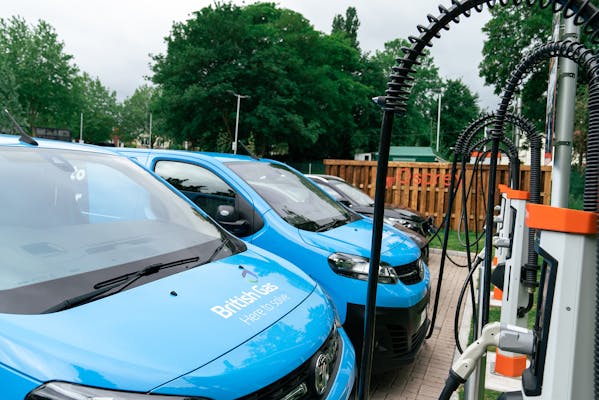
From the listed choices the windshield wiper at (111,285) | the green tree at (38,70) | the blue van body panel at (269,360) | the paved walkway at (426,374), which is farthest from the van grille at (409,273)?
the green tree at (38,70)

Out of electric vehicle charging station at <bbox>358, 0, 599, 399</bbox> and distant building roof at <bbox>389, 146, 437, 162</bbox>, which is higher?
distant building roof at <bbox>389, 146, 437, 162</bbox>

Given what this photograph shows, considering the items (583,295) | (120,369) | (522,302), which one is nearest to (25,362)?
(120,369)

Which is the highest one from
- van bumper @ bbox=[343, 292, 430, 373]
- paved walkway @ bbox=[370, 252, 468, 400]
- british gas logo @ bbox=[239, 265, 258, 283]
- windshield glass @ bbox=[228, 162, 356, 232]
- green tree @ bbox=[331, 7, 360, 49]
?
green tree @ bbox=[331, 7, 360, 49]

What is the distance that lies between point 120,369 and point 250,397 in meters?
0.46

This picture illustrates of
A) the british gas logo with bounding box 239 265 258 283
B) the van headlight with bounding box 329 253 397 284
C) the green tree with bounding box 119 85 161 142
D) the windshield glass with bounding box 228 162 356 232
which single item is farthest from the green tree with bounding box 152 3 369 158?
the green tree with bounding box 119 85 161 142

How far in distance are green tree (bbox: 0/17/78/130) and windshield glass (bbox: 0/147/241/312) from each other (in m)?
53.0

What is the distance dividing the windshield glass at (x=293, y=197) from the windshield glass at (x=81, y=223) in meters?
1.12

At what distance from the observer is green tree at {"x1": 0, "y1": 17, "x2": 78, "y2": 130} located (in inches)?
1970

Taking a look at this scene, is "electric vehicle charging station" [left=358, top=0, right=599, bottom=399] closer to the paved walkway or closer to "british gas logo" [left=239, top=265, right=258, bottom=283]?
"british gas logo" [left=239, top=265, right=258, bottom=283]

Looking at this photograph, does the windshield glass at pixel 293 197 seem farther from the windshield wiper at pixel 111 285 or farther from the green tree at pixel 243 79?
the green tree at pixel 243 79

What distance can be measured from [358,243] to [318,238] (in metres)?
0.33

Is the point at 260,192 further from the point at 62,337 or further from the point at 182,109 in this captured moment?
the point at 182,109

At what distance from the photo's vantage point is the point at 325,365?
6.91 ft

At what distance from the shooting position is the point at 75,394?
138cm
